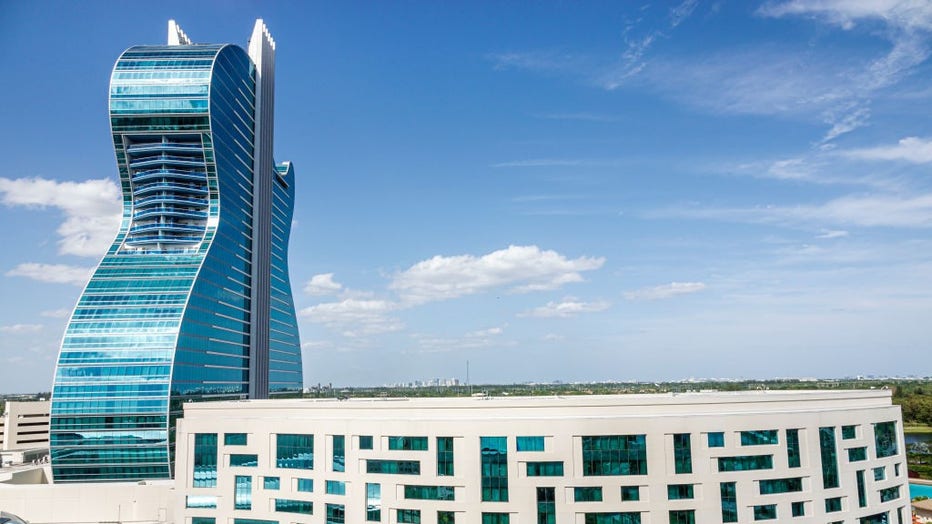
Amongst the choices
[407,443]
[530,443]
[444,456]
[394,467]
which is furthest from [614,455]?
[394,467]

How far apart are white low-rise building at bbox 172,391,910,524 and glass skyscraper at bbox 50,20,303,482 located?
2266 inches

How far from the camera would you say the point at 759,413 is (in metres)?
51.5

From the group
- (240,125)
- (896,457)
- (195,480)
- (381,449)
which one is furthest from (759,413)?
(240,125)

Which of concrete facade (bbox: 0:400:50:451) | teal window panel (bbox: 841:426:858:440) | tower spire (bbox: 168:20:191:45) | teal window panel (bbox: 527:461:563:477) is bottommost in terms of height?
concrete facade (bbox: 0:400:50:451)

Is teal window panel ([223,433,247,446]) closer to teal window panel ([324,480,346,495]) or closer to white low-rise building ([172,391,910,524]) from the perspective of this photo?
white low-rise building ([172,391,910,524])

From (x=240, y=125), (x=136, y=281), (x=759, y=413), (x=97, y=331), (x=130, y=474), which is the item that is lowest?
(x=130, y=474)

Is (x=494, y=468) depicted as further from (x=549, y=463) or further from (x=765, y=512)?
(x=765, y=512)

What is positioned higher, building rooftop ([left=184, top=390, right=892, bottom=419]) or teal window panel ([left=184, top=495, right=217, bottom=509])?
building rooftop ([left=184, top=390, right=892, bottom=419])

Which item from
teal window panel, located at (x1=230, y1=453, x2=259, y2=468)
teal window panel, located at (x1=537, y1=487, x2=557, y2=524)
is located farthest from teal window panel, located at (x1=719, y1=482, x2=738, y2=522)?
teal window panel, located at (x1=230, y1=453, x2=259, y2=468)

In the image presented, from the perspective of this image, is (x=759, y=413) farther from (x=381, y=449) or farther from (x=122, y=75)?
(x=122, y=75)

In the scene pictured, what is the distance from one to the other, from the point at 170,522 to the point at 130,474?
4581 centimetres

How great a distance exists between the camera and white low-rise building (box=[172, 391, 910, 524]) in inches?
1922

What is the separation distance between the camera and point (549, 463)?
161 feet

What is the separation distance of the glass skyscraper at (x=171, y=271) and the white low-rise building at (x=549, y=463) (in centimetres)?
5756
